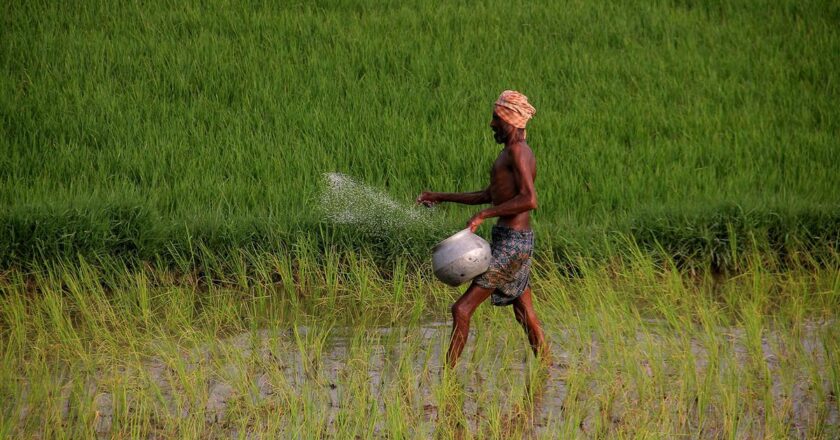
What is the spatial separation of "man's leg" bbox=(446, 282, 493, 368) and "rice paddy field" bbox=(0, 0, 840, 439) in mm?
112

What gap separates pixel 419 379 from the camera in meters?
4.68

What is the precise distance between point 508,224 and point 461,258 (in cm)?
34

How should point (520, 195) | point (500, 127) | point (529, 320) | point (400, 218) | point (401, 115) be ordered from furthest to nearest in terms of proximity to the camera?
point (401, 115)
point (400, 218)
point (529, 320)
point (500, 127)
point (520, 195)

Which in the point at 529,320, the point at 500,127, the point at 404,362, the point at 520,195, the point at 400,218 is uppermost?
the point at 500,127

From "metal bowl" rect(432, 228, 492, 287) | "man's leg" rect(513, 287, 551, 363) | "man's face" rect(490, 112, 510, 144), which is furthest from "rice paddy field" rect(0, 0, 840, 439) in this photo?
"man's face" rect(490, 112, 510, 144)

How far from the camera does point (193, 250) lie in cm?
643

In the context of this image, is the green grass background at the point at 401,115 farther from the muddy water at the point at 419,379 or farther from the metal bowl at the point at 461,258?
the metal bowl at the point at 461,258

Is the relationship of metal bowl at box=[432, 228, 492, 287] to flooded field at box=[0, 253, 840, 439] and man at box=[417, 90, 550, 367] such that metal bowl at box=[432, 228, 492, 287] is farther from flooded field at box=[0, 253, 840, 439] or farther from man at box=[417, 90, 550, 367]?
flooded field at box=[0, 253, 840, 439]

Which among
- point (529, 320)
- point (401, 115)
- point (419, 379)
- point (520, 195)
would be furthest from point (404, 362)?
point (401, 115)

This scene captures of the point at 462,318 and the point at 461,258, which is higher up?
the point at 461,258

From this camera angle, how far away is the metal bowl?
14.5 feet

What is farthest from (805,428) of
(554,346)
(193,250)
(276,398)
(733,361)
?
(193,250)

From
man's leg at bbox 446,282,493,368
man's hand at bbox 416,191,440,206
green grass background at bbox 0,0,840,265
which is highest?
man's hand at bbox 416,191,440,206

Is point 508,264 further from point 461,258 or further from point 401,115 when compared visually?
point 401,115
